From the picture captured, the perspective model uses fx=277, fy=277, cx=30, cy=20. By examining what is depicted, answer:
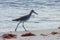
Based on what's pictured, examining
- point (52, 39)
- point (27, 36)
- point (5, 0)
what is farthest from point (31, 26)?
point (5, 0)

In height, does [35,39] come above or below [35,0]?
above

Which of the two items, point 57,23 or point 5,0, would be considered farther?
point 5,0

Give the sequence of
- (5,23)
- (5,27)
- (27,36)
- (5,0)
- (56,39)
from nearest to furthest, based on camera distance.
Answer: (56,39) → (27,36) → (5,27) → (5,23) → (5,0)

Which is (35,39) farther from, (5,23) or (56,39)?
(5,23)

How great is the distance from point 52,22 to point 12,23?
6.80ft

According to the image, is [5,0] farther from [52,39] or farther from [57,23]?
[52,39]

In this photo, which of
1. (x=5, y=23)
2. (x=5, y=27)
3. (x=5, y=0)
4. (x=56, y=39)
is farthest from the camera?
(x=5, y=0)

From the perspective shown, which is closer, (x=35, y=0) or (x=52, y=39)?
(x=52, y=39)

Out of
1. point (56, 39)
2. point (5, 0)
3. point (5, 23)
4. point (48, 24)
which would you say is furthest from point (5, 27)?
point (5, 0)

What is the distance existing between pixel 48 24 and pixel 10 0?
46.4 ft

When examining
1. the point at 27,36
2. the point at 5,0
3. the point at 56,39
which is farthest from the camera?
the point at 5,0

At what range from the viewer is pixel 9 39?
8.72 meters

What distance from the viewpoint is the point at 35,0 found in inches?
1088

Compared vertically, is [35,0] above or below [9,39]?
below
